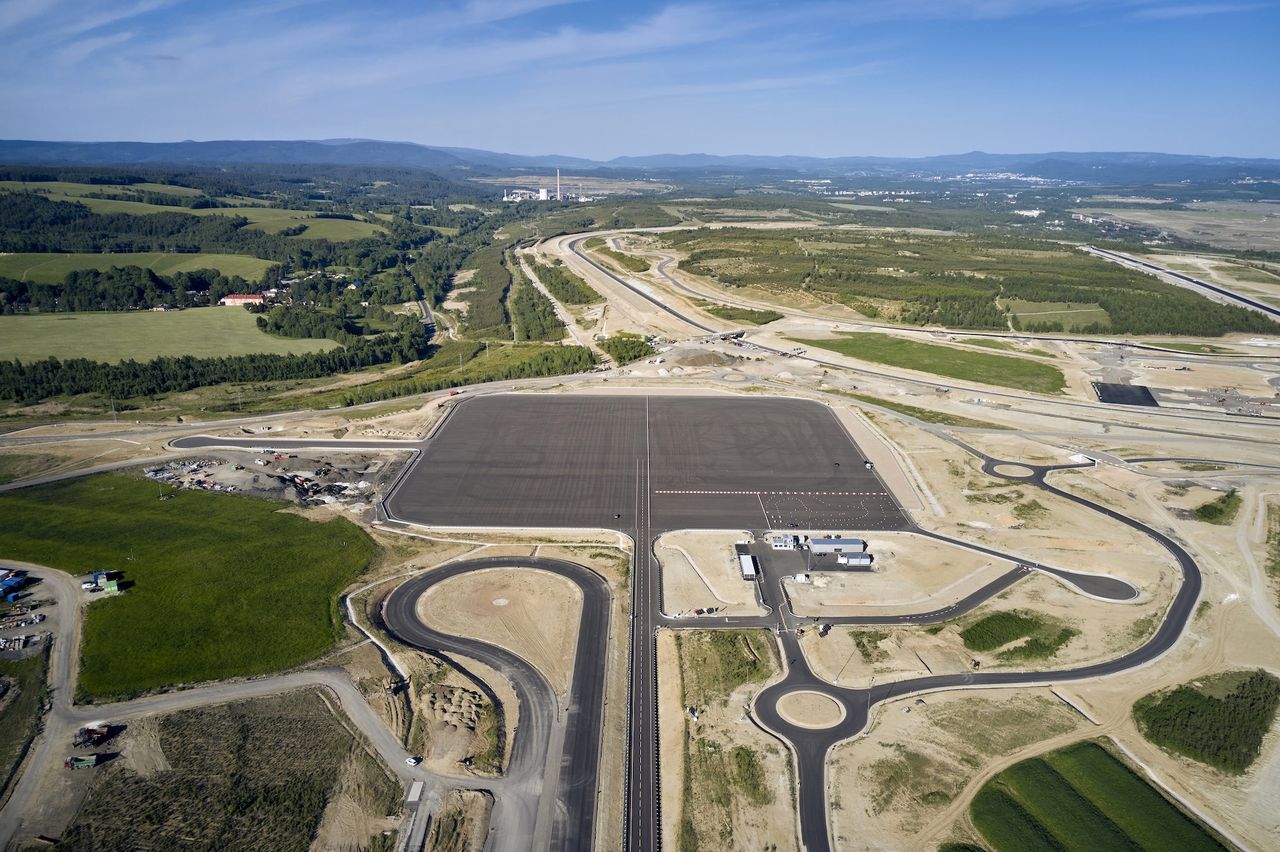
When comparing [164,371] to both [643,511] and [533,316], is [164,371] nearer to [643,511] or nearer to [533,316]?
[533,316]

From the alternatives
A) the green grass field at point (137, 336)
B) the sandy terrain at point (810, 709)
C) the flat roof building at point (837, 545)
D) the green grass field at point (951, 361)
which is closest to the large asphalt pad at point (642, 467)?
the flat roof building at point (837, 545)

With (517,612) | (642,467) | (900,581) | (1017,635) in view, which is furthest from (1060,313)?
(517,612)

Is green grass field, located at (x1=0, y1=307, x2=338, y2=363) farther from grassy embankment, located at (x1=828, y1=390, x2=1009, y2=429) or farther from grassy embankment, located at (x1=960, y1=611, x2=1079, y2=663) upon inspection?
grassy embankment, located at (x1=960, y1=611, x2=1079, y2=663)

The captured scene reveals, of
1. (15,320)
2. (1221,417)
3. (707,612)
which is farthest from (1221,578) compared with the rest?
(15,320)

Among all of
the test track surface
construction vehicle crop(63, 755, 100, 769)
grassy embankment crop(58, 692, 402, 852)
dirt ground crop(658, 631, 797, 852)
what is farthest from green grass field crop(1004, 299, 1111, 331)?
construction vehicle crop(63, 755, 100, 769)

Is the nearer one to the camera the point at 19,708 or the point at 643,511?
the point at 19,708

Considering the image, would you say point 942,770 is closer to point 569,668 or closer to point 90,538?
point 569,668

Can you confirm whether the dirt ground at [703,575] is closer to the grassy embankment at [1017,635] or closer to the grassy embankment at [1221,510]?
the grassy embankment at [1017,635]
